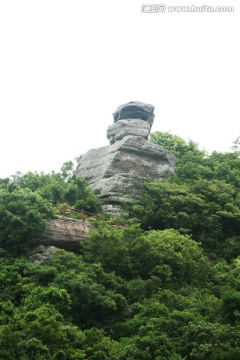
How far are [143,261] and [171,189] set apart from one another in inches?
320

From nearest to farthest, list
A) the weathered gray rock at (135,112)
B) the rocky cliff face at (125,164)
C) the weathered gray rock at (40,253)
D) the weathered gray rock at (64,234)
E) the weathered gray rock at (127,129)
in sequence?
the weathered gray rock at (40,253) < the weathered gray rock at (64,234) < the rocky cliff face at (125,164) < the weathered gray rock at (127,129) < the weathered gray rock at (135,112)

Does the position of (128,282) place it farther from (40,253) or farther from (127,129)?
(127,129)

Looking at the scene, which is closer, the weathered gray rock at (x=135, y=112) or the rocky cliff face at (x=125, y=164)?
the rocky cliff face at (x=125, y=164)

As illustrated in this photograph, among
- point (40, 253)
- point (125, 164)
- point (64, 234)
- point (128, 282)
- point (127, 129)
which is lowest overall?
point (128, 282)

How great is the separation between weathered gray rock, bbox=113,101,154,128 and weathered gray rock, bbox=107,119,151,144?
1117mm

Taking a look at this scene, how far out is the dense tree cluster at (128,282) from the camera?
14133 mm

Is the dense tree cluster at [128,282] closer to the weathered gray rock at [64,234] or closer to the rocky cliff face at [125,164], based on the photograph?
the weathered gray rock at [64,234]

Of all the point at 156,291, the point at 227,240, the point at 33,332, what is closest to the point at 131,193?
the point at 227,240

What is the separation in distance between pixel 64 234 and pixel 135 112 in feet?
66.4

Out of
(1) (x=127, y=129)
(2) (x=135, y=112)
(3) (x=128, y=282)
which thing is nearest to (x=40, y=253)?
(3) (x=128, y=282)

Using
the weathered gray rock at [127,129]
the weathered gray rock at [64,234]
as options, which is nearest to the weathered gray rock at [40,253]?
the weathered gray rock at [64,234]

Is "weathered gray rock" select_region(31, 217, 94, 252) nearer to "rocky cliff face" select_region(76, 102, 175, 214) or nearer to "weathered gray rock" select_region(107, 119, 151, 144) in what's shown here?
"rocky cliff face" select_region(76, 102, 175, 214)

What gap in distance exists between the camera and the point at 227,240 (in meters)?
26.5

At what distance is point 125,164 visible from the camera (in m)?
34.3
